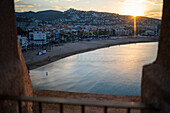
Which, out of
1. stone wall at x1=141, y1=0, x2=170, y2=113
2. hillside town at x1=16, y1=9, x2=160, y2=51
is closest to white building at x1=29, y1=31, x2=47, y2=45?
hillside town at x1=16, y1=9, x2=160, y2=51

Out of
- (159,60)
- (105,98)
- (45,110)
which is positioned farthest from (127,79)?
(159,60)

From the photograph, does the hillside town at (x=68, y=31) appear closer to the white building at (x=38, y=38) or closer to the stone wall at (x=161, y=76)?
the white building at (x=38, y=38)

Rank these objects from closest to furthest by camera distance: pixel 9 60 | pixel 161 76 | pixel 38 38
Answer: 1. pixel 161 76
2. pixel 9 60
3. pixel 38 38

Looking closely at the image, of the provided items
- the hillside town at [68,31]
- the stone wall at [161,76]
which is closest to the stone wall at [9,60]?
the stone wall at [161,76]

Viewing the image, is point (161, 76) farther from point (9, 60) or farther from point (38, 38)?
A: point (38, 38)

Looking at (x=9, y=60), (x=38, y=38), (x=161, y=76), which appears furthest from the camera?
(x=38, y=38)

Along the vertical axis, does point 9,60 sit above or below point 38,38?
above

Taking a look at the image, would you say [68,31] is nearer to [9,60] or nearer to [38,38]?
[38,38]

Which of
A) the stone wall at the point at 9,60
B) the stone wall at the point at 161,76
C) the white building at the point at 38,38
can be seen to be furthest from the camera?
the white building at the point at 38,38

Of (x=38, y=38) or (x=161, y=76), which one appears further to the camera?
(x=38, y=38)

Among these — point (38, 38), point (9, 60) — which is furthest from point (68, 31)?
point (9, 60)

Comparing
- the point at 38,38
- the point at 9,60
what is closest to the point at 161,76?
the point at 9,60

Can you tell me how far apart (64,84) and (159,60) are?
10.4 metres

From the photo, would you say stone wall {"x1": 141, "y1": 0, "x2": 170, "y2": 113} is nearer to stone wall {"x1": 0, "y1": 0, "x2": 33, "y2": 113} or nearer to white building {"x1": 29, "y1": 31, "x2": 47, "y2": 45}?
stone wall {"x1": 0, "y1": 0, "x2": 33, "y2": 113}
